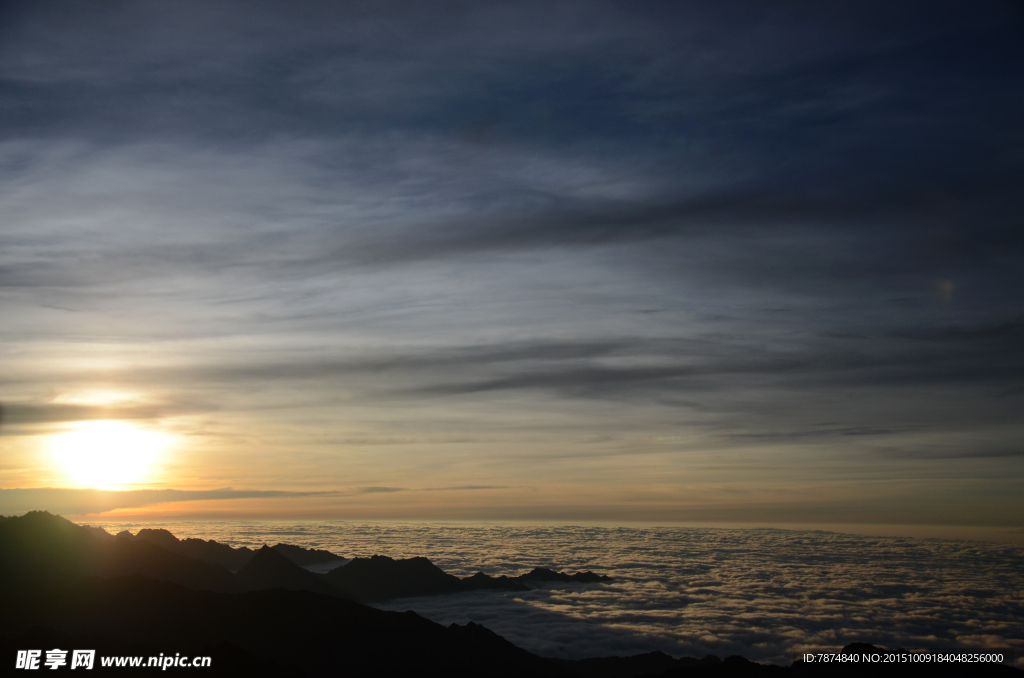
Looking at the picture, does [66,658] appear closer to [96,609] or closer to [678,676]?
[96,609]

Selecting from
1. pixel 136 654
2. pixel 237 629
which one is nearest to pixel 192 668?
pixel 136 654

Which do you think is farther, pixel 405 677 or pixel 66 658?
pixel 405 677

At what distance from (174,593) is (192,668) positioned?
58.5 m

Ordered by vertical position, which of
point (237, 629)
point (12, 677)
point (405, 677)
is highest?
point (12, 677)

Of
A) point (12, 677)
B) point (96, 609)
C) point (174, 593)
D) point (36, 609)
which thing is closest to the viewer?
point (12, 677)

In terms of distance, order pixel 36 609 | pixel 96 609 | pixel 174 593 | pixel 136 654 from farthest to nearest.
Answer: pixel 174 593 < pixel 96 609 < pixel 36 609 < pixel 136 654

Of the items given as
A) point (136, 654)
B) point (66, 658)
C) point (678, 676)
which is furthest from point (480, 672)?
point (66, 658)

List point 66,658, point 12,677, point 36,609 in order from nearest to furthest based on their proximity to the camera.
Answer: point 12,677
point 66,658
point 36,609

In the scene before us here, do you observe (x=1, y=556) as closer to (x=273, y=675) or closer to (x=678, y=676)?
(x=273, y=675)

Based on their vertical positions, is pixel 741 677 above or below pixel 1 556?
below

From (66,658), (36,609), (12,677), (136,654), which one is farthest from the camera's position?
(36,609)

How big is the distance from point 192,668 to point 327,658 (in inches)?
2549

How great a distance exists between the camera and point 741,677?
197750 mm

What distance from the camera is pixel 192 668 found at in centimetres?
14225
